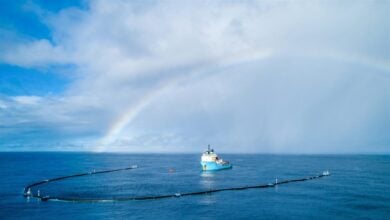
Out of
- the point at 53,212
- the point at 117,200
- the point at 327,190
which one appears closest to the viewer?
the point at 53,212

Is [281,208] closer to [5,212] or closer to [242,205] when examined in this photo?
[242,205]

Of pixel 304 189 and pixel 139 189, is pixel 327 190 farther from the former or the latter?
pixel 139 189

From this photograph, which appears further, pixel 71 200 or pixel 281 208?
pixel 71 200

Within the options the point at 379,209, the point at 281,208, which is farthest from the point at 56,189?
the point at 379,209

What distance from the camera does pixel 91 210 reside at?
65.8 m

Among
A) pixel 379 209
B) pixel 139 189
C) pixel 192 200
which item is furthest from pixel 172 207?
pixel 379 209

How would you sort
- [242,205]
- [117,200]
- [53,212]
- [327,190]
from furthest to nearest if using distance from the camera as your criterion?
1. [327,190]
2. [117,200]
3. [242,205]
4. [53,212]

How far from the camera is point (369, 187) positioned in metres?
98.2

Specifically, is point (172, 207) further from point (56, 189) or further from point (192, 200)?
point (56, 189)

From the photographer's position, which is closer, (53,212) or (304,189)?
(53,212)

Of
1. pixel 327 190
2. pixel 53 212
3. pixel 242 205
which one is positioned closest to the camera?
pixel 53 212

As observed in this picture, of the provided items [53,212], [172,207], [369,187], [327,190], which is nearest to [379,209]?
[327,190]

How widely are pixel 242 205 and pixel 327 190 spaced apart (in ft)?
115

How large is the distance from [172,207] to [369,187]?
210 feet
